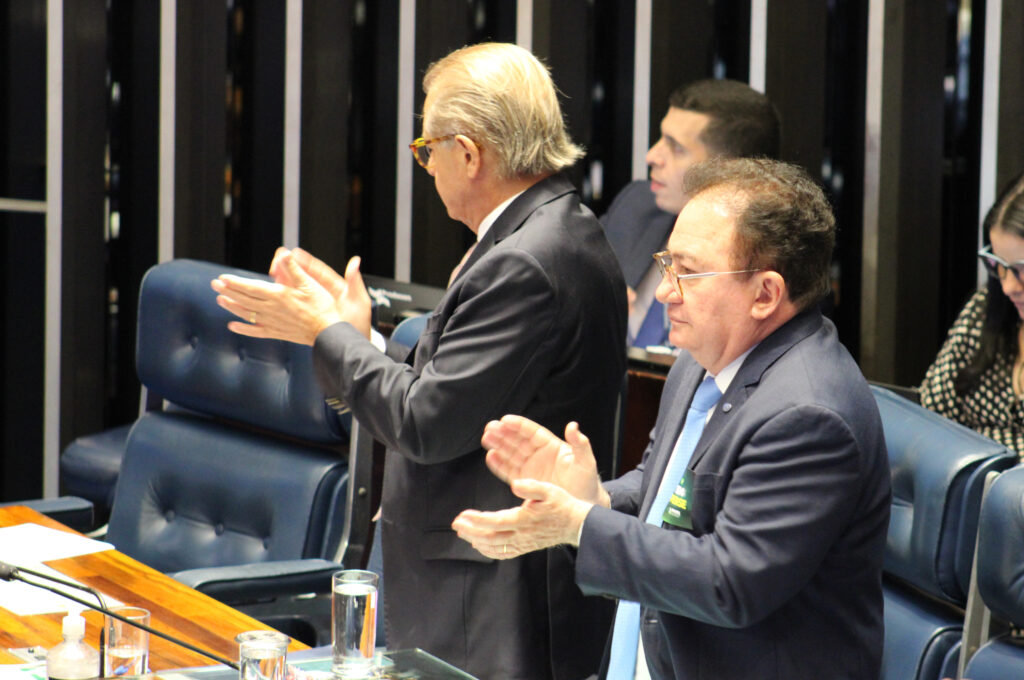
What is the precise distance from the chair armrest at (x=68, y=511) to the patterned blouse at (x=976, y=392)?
6.18ft

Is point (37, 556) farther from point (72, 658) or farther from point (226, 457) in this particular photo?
point (72, 658)

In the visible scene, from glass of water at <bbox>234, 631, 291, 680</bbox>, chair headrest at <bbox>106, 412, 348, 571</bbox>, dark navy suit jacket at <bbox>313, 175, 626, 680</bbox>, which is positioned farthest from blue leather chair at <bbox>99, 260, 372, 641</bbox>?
glass of water at <bbox>234, 631, 291, 680</bbox>

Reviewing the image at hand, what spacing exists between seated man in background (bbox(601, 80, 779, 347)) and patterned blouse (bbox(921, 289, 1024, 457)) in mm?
744

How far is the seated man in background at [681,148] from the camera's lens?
Result: 3371mm

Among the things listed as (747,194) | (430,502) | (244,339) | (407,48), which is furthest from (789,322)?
(407,48)

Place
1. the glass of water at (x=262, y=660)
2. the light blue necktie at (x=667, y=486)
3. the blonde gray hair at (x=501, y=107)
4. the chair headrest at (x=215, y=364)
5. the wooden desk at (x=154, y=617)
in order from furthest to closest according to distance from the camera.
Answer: the chair headrest at (x=215, y=364)
the blonde gray hair at (x=501, y=107)
the wooden desk at (x=154, y=617)
the light blue necktie at (x=667, y=486)
the glass of water at (x=262, y=660)

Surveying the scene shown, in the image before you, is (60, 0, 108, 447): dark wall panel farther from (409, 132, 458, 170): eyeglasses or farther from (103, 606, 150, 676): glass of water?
(103, 606, 150, 676): glass of water

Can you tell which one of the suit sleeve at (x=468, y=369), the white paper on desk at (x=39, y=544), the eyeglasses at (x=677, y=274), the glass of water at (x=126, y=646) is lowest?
the white paper on desk at (x=39, y=544)

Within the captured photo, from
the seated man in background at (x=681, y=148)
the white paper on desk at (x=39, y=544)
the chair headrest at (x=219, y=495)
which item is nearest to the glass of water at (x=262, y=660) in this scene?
the white paper on desk at (x=39, y=544)

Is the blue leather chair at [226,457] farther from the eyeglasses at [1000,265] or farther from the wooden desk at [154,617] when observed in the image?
the eyeglasses at [1000,265]

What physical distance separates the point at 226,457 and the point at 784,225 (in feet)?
5.32

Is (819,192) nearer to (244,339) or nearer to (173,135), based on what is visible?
(244,339)

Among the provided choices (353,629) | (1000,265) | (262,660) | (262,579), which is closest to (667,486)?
(353,629)

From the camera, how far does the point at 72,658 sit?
58.7 inches
